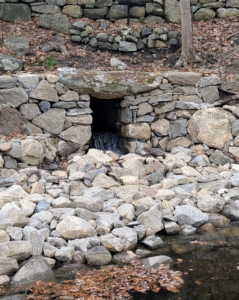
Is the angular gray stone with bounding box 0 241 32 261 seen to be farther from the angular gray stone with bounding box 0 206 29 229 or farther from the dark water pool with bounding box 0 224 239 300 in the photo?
the dark water pool with bounding box 0 224 239 300

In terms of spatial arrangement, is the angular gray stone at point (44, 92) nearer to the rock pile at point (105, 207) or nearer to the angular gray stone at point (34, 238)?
the rock pile at point (105, 207)

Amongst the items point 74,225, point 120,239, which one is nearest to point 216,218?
point 120,239

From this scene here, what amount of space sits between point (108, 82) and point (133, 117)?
3.51 feet

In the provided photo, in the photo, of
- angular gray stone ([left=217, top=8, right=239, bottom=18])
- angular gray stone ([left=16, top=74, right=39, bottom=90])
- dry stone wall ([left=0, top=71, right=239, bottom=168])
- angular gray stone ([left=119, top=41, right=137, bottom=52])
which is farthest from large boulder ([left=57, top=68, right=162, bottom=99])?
angular gray stone ([left=217, top=8, right=239, bottom=18])

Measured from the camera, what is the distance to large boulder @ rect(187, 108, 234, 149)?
31.6 feet

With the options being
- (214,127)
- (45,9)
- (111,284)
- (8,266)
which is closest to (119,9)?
(45,9)

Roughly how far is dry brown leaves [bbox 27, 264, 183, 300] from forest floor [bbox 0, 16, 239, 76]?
6543 millimetres

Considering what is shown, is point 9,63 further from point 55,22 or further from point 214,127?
point 214,127

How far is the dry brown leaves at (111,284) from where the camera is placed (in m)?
4.53

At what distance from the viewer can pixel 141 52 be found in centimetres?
1234

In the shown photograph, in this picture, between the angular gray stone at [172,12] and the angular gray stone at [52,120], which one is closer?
the angular gray stone at [52,120]

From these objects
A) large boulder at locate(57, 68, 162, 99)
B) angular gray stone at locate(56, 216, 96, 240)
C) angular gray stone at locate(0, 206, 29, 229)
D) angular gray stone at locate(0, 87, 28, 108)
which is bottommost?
angular gray stone at locate(56, 216, 96, 240)

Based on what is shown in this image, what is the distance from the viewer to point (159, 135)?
10.3 m

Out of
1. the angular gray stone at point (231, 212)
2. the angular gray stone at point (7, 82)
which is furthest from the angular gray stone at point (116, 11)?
the angular gray stone at point (231, 212)
